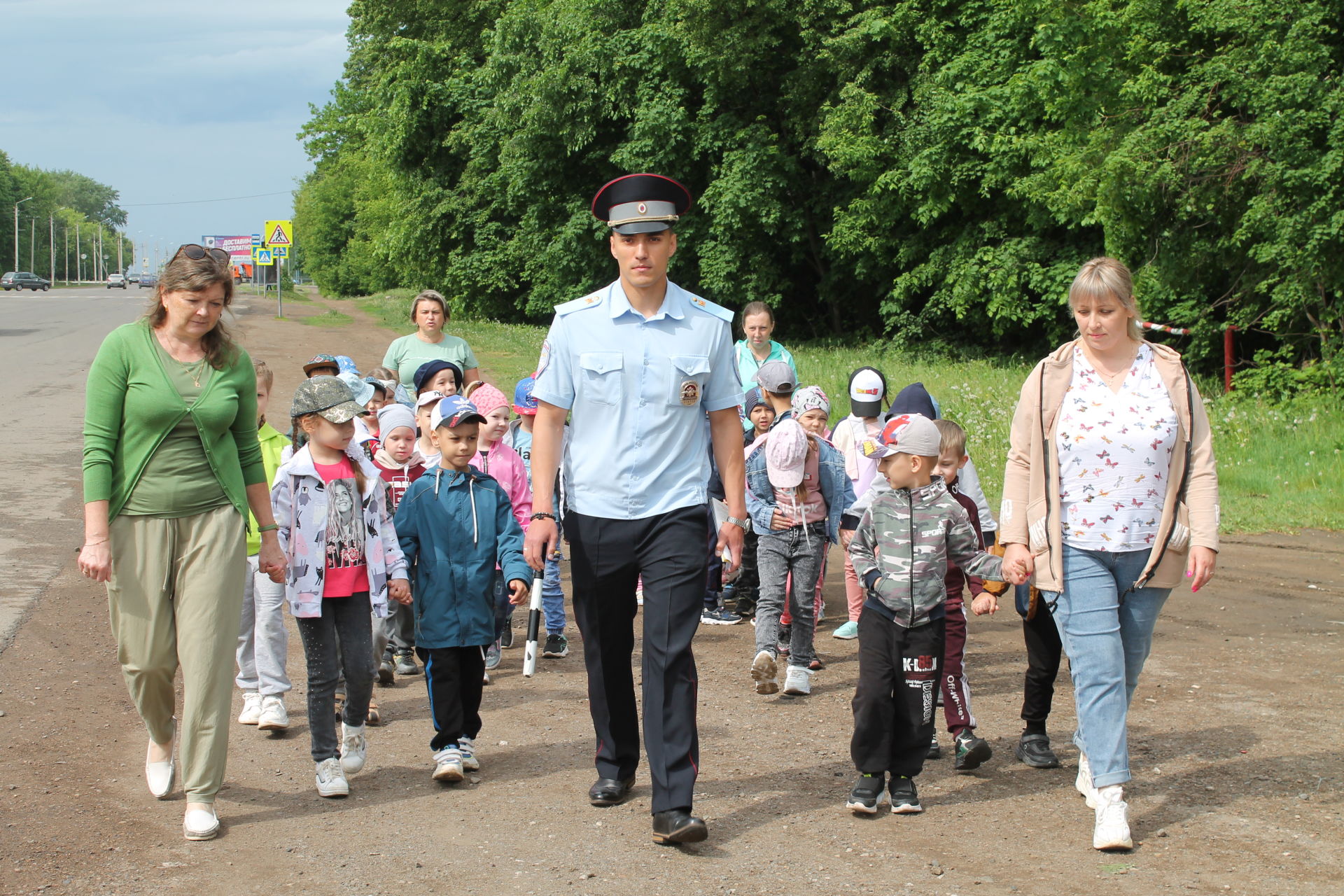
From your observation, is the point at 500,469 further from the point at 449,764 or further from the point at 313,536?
the point at 449,764

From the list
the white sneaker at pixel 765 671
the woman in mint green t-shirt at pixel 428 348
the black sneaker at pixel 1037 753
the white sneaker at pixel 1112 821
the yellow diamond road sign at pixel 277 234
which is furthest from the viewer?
the yellow diamond road sign at pixel 277 234

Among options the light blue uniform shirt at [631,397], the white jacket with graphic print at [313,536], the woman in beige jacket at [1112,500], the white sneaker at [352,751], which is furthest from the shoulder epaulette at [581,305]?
the white sneaker at [352,751]

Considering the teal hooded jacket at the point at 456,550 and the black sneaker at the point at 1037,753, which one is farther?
the black sneaker at the point at 1037,753

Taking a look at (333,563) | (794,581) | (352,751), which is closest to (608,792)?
(352,751)

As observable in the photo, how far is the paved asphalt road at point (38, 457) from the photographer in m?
9.05

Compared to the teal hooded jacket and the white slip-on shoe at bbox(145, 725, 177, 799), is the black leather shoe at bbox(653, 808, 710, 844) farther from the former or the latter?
the white slip-on shoe at bbox(145, 725, 177, 799)

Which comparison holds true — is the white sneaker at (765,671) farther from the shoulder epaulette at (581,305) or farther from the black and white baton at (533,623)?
the shoulder epaulette at (581,305)

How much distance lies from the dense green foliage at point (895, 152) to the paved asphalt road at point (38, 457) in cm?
1287

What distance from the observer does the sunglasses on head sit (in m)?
4.62

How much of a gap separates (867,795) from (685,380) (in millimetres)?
1722

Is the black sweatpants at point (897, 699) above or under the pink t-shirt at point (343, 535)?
under

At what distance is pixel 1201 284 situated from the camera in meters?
18.2

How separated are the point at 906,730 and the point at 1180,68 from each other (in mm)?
17210

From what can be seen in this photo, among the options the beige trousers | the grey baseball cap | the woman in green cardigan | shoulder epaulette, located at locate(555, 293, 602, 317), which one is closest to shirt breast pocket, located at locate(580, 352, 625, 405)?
shoulder epaulette, located at locate(555, 293, 602, 317)
